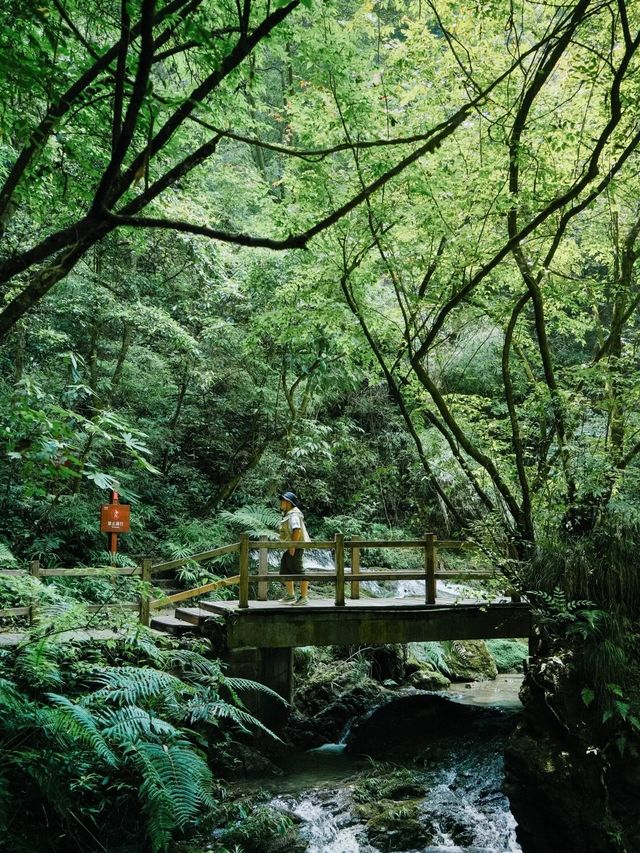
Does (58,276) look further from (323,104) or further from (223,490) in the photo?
(223,490)

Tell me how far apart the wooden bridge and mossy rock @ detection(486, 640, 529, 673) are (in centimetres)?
545

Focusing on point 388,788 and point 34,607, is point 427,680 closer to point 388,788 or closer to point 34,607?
point 388,788

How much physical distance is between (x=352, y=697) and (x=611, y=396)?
6741mm

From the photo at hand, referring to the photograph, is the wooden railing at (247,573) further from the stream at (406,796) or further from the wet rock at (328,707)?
the wet rock at (328,707)

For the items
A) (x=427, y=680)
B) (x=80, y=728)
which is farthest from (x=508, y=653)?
(x=80, y=728)

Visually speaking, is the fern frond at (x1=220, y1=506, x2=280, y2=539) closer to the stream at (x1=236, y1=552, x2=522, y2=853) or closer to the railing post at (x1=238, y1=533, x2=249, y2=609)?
the railing post at (x1=238, y1=533, x2=249, y2=609)

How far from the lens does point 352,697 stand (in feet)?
37.8

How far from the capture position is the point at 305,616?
31.4 ft

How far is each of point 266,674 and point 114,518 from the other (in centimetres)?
340

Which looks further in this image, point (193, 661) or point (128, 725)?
point (193, 661)

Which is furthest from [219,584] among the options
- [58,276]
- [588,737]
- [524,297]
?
[58,276]

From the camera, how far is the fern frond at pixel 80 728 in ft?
15.0

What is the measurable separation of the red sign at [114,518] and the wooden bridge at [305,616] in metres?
1.10

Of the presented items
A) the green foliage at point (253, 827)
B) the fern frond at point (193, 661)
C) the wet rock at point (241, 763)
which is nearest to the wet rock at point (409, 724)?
the wet rock at point (241, 763)
